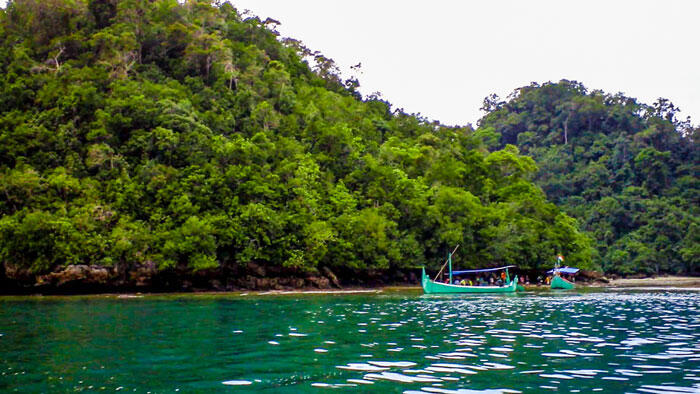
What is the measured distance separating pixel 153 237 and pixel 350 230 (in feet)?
55.6

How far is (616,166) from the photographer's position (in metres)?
104

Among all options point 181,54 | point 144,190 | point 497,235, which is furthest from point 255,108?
point 497,235

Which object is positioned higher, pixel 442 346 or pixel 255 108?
pixel 255 108

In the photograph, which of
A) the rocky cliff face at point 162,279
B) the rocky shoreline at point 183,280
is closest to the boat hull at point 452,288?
the rocky shoreline at point 183,280

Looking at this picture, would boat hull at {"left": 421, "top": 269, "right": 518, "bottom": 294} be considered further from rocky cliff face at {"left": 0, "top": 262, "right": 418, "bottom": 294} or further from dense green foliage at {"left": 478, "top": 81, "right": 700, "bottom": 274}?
dense green foliage at {"left": 478, "top": 81, "right": 700, "bottom": 274}

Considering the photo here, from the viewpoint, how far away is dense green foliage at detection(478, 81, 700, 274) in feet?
278

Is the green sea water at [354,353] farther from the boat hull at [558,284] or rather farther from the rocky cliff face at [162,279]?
the boat hull at [558,284]

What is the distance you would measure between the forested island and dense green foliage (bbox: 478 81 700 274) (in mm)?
528

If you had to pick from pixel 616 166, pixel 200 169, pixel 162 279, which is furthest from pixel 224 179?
pixel 616 166

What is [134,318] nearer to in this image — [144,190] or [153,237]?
[153,237]

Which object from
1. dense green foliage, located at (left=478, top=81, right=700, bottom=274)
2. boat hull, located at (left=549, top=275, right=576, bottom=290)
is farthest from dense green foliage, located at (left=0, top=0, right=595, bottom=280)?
dense green foliage, located at (left=478, top=81, right=700, bottom=274)

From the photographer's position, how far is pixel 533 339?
1573 centimetres

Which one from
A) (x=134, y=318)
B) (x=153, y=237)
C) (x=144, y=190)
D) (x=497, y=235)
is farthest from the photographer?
(x=497, y=235)

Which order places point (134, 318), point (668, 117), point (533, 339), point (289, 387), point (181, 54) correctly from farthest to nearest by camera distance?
1. point (668, 117)
2. point (181, 54)
3. point (134, 318)
4. point (533, 339)
5. point (289, 387)
